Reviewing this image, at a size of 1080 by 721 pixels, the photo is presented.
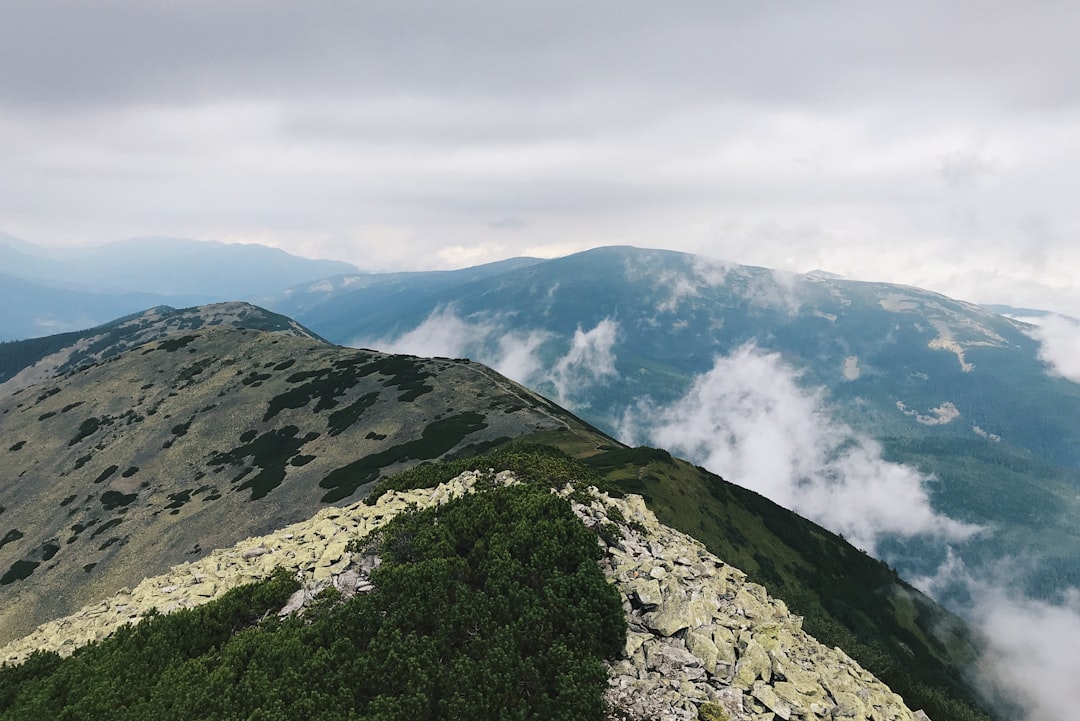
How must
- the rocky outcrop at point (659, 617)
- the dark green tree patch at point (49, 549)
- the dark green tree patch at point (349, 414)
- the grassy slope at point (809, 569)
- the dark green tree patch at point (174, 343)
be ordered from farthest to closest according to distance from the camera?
1. the dark green tree patch at point (174, 343)
2. the dark green tree patch at point (349, 414)
3. the dark green tree patch at point (49, 549)
4. the grassy slope at point (809, 569)
5. the rocky outcrop at point (659, 617)

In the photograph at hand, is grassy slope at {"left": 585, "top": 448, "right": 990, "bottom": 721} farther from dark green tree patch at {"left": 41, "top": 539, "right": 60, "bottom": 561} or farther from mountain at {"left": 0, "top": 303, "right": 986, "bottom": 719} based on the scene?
dark green tree patch at {"left": 41, "top": 539, "right": 60, "bottom": 561}

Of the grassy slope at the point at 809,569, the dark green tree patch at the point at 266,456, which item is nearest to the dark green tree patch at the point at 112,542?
the dark green tree patch at the point at 266,456

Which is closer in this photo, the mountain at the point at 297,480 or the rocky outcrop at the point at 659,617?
the rocky outcrop at the point at 659,617

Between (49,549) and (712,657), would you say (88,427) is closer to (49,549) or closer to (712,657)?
(49,549)

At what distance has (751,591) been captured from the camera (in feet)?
80.7

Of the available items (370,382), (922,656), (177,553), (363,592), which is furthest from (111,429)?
(922,656)

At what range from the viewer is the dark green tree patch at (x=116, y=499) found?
287 feet

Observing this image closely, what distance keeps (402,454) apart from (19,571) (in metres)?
54.6

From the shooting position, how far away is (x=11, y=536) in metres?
84.5

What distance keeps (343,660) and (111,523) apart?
89.4 m

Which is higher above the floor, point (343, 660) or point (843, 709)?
point (343, 660)

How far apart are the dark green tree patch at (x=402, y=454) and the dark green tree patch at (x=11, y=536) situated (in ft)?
171

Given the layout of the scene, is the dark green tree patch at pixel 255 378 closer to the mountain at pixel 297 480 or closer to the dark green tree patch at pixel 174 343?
the mountain at pixel 297 480

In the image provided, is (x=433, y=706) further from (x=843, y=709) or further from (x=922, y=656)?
(x=922, y=656)
